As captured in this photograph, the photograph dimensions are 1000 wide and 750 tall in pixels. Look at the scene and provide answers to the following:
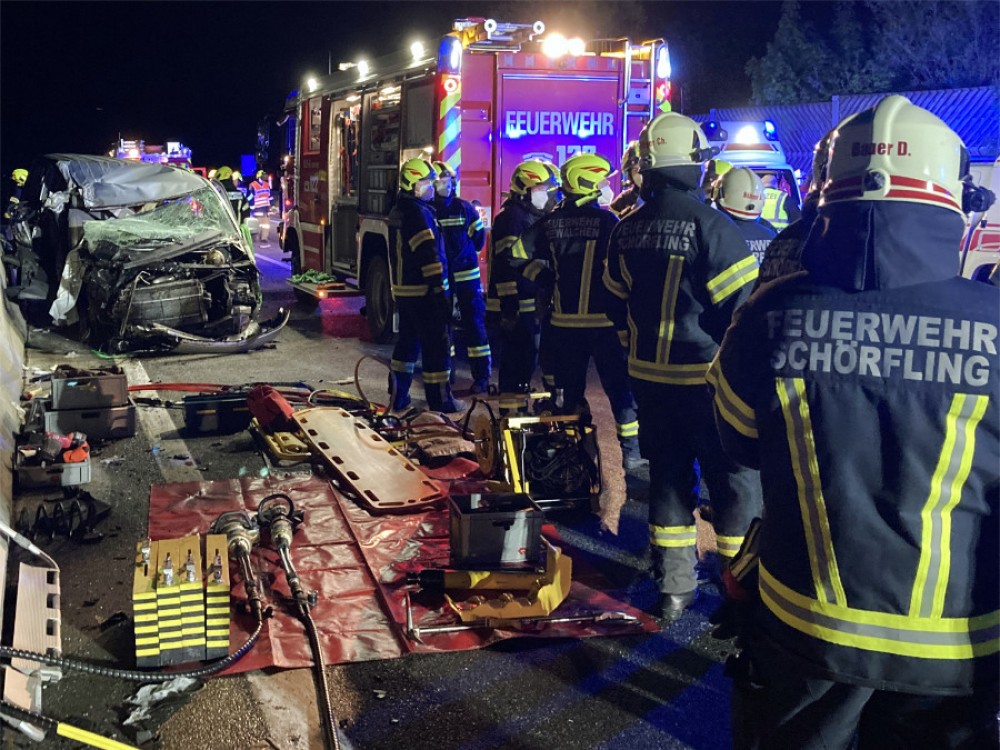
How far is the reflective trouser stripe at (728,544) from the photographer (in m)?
4.19

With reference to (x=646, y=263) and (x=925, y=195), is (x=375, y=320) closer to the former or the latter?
(x=646, y=263)

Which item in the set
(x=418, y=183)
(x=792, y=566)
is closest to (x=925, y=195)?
(x=792, y=566)

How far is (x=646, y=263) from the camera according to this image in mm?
4402

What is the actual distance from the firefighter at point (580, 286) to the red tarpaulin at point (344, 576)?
3.86 feet

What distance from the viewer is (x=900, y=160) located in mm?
2045

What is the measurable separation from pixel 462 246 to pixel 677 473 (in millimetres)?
4188

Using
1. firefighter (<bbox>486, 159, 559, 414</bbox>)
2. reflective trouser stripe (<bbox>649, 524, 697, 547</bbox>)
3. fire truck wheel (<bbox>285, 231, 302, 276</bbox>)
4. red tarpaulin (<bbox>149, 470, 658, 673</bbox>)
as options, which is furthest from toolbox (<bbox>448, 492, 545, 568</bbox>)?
fire truck wheel (<bbox>285, 231, 302, 276</bbox>)

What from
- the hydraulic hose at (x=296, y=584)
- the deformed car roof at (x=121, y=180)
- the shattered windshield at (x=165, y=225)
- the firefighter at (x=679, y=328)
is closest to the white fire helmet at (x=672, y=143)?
the firefighter at (x=679, y=328)

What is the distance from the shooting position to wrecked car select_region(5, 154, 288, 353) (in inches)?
398

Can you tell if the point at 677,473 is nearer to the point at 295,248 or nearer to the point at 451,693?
the point at 451,693

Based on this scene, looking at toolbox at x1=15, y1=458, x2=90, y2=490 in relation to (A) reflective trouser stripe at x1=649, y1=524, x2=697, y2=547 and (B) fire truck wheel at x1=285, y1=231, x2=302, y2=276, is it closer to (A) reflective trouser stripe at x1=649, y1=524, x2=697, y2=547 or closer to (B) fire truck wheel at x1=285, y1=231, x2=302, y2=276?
(A) reflective trouser stripe at x1=649, y1=524, x2=697, y2=547

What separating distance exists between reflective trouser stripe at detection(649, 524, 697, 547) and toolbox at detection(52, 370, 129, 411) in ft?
15.0

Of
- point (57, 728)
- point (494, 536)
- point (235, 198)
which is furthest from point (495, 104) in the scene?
point (57, 728)

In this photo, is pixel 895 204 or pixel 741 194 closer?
pixel 895 204
